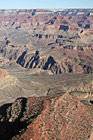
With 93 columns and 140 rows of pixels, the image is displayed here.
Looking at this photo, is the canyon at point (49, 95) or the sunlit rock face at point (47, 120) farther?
the canyon at point (49, 95)

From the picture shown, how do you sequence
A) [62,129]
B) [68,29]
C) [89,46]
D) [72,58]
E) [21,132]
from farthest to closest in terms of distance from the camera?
[68,29] → [89,46] → [72,58] → [62,129] → [21,132]

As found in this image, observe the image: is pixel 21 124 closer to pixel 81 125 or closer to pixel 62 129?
pixel 62 129

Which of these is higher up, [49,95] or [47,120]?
[47,120]

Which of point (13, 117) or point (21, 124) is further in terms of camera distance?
point (13, 117)

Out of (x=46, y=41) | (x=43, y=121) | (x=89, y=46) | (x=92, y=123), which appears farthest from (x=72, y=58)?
(x=43, y=121)

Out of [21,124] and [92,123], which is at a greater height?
[21,124]

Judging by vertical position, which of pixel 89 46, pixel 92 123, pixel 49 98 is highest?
pixel 89 46

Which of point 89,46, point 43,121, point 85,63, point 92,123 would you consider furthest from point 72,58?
point 43,121

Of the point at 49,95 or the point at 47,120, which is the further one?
the point at 49,95

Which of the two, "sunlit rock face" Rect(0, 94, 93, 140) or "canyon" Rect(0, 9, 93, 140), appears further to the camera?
"canyon" Rect(0, 9, 93, 140)

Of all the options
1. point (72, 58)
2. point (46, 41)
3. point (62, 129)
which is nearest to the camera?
point (62, 129)
